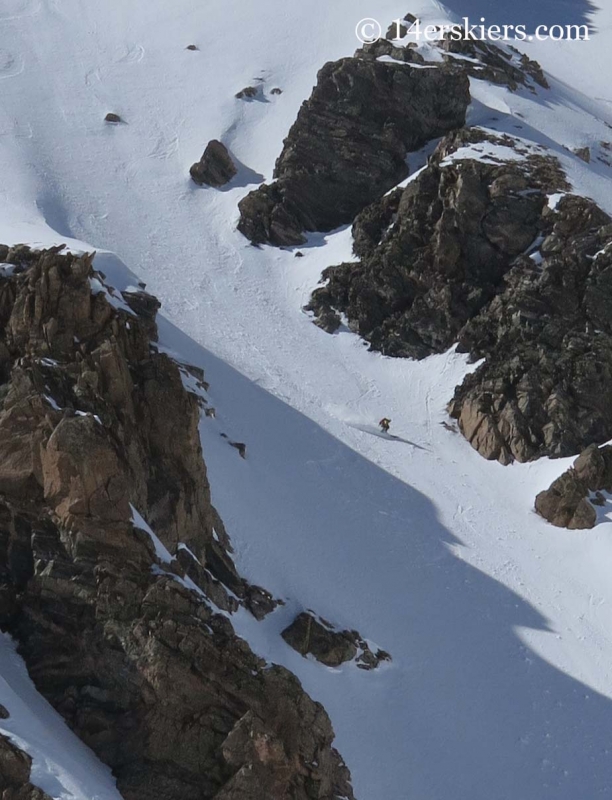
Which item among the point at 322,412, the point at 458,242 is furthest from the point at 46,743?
the point at 458,242

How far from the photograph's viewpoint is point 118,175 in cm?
5481

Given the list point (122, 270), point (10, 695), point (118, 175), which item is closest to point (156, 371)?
point (122, 270)

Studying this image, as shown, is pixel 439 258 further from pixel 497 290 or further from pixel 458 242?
pixel 497 290

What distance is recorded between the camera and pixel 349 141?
5319 cm

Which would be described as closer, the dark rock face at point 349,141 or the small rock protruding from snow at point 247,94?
the dark rock face at point 349,141

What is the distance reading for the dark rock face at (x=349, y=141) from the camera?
170 feet

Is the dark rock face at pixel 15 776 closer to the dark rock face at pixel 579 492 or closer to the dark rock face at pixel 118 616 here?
the dark rock face at pixel 118 616

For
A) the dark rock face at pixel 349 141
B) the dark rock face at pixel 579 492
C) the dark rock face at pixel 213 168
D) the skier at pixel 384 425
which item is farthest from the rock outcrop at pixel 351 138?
the dark rock face at pixel 579 492

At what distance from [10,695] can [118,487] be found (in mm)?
4663

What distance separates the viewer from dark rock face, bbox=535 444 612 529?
3678 centimetres

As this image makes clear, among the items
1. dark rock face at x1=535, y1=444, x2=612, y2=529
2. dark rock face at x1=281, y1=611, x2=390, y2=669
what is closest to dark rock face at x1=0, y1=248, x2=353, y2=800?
dark rock face at x1=281, y1=611, x2=390, y2=669

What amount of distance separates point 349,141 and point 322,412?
1713 cm

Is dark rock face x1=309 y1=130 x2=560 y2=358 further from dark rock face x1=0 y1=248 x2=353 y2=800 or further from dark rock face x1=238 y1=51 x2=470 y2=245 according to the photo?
dark rock face x1=0 y1=248 x2=353 y2=800

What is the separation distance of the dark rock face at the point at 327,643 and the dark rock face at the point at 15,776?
1171cm
